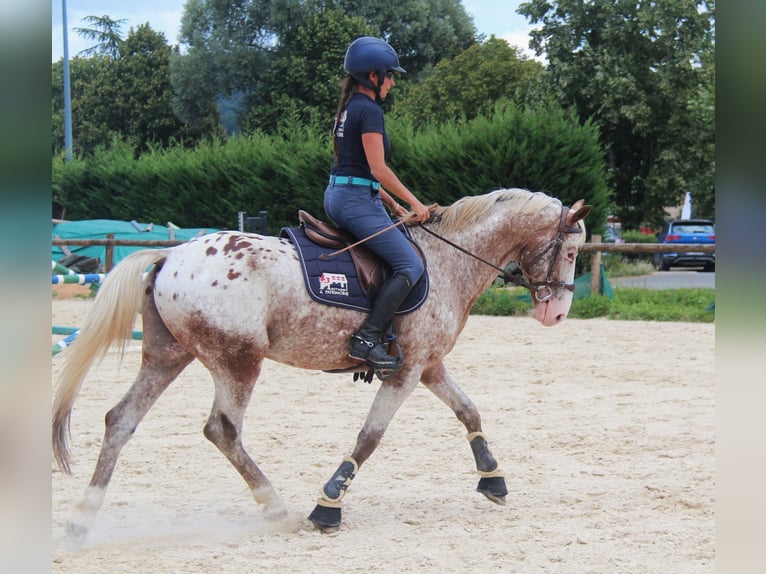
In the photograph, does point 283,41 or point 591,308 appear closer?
point 591,308

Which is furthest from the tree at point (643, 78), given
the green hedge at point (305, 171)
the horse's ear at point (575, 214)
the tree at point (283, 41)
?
the horse's ear at point (575, 214)

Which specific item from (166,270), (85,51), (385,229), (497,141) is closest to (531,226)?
(385,229)

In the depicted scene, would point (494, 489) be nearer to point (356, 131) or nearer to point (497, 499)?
point (497, 499)

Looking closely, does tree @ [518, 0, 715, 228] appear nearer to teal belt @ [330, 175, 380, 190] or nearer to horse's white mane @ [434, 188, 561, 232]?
horse's white mane @ [434, 188, 561, 232]

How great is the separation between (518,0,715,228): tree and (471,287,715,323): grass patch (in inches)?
577

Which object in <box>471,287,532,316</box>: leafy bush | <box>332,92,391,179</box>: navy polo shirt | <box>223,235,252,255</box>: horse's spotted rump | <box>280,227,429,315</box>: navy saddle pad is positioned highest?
<box>332,92,391,179</box>: navy polo shirt

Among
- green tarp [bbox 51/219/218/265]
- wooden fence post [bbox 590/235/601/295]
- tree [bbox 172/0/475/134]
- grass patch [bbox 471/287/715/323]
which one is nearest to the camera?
grass patch [bbox 471/287/715/323]

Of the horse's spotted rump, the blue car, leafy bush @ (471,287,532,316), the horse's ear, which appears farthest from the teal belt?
the blue car

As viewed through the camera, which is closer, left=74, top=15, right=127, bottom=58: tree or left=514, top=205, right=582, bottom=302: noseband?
left=514, top=205, right=582, bottom=302: noseband

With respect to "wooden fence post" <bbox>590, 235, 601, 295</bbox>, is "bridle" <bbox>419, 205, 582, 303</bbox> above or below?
above

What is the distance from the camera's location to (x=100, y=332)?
3877 millimetres

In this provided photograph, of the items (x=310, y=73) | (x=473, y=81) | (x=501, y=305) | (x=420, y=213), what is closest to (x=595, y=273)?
(x=501, y=305)

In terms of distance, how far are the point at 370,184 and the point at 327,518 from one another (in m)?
1.66

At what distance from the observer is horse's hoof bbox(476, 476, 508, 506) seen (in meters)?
4.32
